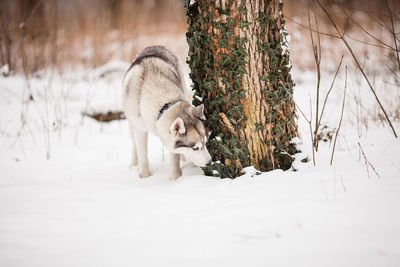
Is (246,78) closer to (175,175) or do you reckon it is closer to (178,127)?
(178,127)

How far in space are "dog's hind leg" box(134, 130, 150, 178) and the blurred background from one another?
114 inches

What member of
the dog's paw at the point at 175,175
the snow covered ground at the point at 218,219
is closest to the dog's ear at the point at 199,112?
the snow covered ground at the point at 218,219

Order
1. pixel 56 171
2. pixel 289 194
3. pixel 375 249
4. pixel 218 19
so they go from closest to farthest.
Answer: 1. pixel 375 249
2. pixel 289 194
3. pixel 218 19
4. pixel 56 171

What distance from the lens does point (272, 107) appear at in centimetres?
234

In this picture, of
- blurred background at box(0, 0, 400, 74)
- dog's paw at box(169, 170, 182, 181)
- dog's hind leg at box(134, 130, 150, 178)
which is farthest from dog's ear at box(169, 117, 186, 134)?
blurred background at box(0, 0, 400, 74)

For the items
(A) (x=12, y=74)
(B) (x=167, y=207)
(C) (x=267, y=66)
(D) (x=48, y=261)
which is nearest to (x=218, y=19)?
(C) (x=267, y=66)

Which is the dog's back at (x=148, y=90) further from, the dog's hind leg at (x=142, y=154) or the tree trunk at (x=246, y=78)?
the tree trunk at (x=246, y=78)

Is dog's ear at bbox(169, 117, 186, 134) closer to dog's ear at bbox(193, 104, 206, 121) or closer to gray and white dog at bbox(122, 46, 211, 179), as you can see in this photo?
gray and white dog at bbox(122, 46, 211, 179)

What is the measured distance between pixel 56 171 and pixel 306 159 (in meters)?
2.85

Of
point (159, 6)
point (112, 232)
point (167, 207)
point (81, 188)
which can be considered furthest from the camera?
point (159, 6)

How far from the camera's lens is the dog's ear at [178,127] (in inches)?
107

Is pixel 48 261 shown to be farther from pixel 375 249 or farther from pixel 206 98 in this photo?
pixel 206 98

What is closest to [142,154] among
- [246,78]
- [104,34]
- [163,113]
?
[163,113]

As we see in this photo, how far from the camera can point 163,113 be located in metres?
2.93
